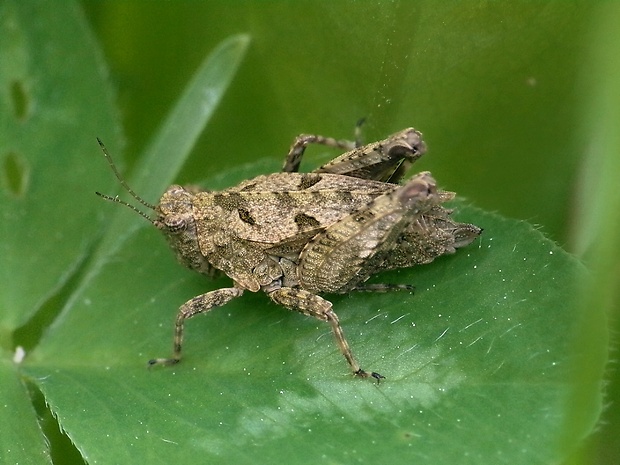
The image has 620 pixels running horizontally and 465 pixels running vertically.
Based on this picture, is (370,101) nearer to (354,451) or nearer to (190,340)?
(190,340)

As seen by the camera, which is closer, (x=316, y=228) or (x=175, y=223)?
(x=316, y=228)

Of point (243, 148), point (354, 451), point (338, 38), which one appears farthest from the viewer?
point (243, 148)

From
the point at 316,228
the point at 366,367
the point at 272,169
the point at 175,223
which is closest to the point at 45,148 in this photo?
the point at 175,223

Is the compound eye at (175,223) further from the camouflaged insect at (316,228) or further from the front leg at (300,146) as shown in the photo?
the front leg at (300,146)

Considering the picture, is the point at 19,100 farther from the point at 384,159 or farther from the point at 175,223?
the point at 384,159

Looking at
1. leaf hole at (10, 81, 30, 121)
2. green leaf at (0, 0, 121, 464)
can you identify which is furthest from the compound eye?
leaf hole at (10, 81, 30, 121)

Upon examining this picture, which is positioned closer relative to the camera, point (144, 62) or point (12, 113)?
point (12, 113)

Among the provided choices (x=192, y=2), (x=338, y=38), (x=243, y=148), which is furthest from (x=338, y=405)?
(x=192, y=2)
